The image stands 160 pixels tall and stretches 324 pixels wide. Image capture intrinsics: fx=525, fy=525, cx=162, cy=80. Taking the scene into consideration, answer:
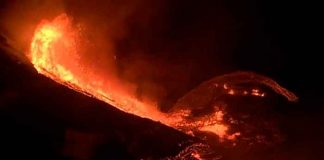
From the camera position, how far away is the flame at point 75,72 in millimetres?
5309

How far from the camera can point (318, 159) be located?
5414 millimetres

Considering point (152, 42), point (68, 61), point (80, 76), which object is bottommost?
point (80, 76)

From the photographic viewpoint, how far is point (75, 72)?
6.07 m

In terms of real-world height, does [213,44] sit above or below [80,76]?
above

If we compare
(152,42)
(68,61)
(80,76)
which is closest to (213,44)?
(152,42)

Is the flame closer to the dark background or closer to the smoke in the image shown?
the smoke

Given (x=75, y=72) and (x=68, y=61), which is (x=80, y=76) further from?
(x=68, y=61)

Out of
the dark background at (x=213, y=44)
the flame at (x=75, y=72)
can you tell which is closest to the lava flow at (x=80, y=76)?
the flame at (x=75, y=72)

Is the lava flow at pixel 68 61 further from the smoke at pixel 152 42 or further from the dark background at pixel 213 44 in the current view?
the dark background at pixel 213 44

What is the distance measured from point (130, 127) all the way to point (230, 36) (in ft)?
17.1

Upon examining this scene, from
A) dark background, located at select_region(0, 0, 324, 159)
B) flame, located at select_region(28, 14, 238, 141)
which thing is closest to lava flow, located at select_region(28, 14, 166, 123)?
flame, located at select_region(28, 14, 238, 141)

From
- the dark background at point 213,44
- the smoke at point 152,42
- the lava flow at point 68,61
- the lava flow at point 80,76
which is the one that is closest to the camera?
the lava flow at point 80,76

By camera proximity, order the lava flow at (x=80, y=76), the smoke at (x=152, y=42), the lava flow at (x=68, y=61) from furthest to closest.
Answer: the smoke at (x=152, y=42), the lava flow at (x=68, y=61), the lava flow at (x=80, y=76)

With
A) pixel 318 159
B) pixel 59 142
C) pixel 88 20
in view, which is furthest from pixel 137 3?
pixel 59 142
